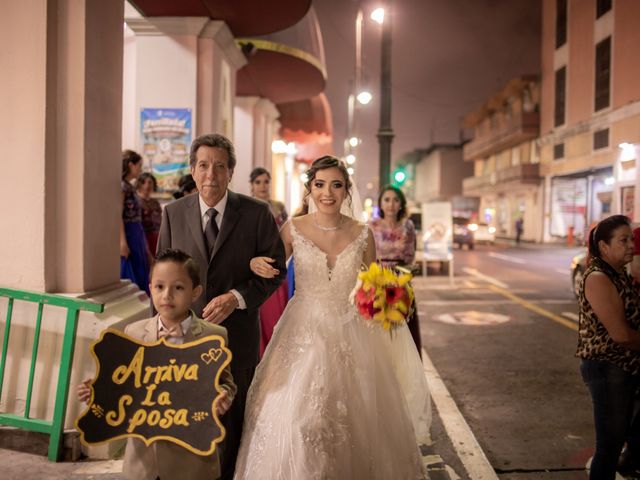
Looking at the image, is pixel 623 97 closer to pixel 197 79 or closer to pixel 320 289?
pixel 197 79

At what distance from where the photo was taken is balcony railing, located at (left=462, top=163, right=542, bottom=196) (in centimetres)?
4178

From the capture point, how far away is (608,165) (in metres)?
29.2

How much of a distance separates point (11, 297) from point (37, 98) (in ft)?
4.85

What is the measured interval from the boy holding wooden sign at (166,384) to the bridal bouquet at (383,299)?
0.93 meters

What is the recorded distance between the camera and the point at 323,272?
151 inches

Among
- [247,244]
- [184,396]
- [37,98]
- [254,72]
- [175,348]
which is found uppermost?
[254,72]

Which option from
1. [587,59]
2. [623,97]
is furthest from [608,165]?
[587,59]

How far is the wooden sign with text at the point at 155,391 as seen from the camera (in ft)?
9.05

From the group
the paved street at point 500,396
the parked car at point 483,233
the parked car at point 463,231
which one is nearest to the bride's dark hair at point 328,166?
the paved street at point 500,396

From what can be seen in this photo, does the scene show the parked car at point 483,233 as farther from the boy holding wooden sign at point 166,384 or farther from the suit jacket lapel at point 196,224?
the boy holding wooden sign at point 166,384

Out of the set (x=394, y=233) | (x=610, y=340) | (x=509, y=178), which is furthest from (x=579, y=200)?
(x=610, y=340)

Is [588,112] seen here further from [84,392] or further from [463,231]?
[84,392]

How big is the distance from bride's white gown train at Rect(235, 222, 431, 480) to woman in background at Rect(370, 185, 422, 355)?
300 cm

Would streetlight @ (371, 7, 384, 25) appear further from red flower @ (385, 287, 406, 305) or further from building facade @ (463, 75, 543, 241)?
building facade @ (463, 75, 543, 241)
